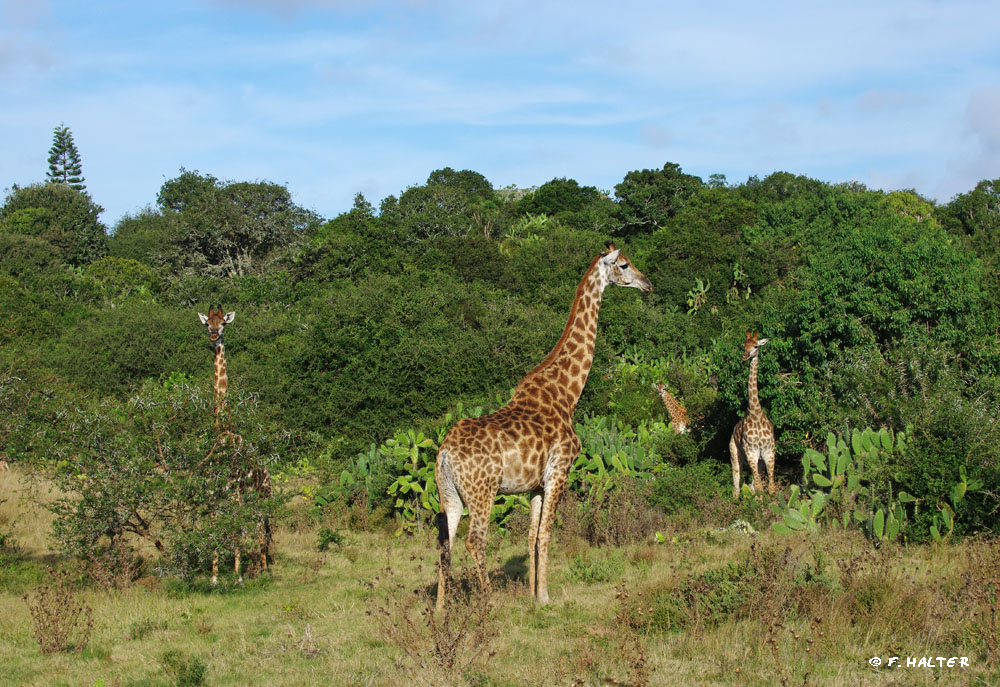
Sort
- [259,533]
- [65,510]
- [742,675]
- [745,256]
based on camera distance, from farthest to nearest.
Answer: [745,256], [259,533], [65,510], [742,675]

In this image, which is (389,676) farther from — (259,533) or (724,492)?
(724,492)

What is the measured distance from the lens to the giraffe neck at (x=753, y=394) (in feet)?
46.6

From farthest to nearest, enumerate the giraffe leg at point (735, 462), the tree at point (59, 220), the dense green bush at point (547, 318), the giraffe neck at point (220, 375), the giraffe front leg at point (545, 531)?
the tree at point (59, 220), the giraffe leg at point (735, 462), the dense green bush at point (547, 318), the giraffe neck at point (220, 375), the giraffe front leg at point (545, 531)

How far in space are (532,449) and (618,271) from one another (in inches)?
98.4

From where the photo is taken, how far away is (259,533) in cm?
1060

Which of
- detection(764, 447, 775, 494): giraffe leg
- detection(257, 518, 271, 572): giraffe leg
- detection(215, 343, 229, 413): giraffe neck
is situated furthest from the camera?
detection(764, 447, 775, 494): giraffe leg

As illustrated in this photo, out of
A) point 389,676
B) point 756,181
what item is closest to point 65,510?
point 389,676

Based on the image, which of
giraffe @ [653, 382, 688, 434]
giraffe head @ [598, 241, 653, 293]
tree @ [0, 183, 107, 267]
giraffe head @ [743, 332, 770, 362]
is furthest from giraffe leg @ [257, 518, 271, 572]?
tree @ [0, 183, 107, 267]

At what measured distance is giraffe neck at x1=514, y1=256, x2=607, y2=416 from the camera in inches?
370

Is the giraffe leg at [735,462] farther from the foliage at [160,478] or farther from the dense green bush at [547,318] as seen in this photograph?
the foliage at [160,478]

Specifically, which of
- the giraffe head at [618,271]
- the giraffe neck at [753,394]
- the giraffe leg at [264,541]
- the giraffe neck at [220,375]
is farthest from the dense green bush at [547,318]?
the giraffe head at [618,271]

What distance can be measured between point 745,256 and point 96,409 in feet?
89.0

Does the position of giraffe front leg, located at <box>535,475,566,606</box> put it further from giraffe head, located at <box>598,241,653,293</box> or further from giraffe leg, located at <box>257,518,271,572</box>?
giraffe leg, located at <box>257,518,271,572</box>

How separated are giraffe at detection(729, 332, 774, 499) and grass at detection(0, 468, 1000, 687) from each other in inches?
141
